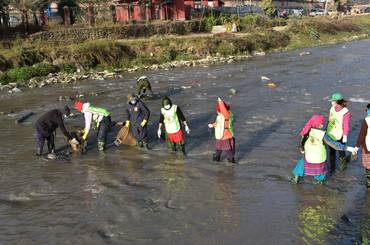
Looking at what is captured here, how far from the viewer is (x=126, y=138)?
1315 centimetres

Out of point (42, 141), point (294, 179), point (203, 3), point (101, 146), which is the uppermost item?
point (203, 3)

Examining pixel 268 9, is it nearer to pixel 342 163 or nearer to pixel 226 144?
pixel 342 163

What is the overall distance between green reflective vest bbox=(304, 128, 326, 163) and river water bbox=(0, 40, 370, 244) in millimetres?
693

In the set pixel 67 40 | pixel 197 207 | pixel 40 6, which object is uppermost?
pixel 40 6

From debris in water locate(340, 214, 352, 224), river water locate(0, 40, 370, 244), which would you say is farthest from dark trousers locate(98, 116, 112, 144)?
debris in water locate(340, 214, 352, 224)

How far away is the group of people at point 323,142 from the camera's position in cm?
942

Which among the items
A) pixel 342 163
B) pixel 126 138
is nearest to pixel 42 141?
pixel 126 138

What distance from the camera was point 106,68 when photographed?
3250 centimetres

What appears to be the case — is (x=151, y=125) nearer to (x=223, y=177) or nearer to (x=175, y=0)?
(x=223, y=177)

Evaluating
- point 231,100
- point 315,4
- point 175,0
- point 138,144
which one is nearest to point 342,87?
point 231,100

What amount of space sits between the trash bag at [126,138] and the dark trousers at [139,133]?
0.36ft

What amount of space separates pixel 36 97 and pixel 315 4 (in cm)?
9485

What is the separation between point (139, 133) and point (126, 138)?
16.4 inches

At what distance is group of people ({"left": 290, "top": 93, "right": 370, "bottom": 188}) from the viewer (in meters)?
9.42
